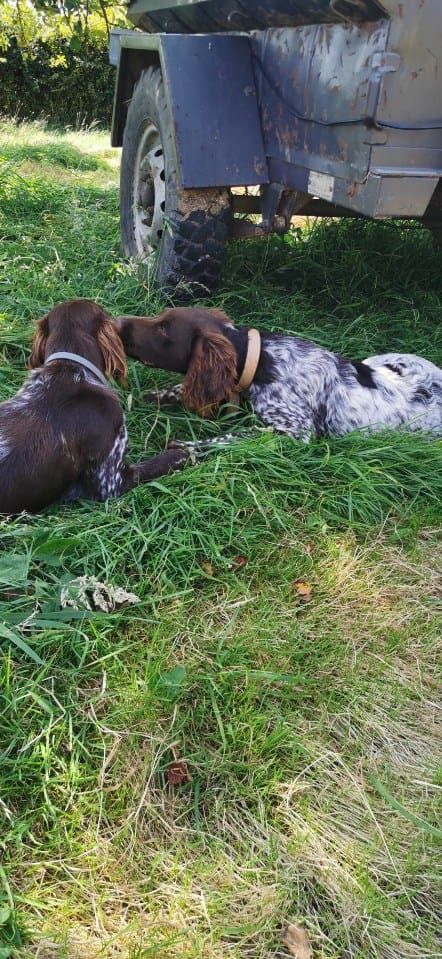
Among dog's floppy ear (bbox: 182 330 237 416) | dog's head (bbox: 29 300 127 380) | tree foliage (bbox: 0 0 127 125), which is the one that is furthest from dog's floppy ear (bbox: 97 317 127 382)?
tree foliage (bbox: 0 0 127 125)

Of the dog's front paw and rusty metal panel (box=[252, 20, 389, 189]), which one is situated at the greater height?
rusty metal panel (box=[252, 20, 389, 189])

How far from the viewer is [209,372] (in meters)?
3.82

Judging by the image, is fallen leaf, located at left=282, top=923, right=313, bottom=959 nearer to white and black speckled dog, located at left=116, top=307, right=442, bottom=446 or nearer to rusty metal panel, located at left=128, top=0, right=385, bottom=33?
white and black speckled dog, located at left=116, top=307, right=442, bottom=446

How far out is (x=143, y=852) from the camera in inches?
84.4

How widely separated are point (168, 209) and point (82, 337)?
1498mm

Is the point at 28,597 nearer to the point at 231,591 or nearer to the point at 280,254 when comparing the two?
the point at 231,591

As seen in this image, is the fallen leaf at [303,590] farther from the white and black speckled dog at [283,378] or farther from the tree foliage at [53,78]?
the tree foliage at [53,78]

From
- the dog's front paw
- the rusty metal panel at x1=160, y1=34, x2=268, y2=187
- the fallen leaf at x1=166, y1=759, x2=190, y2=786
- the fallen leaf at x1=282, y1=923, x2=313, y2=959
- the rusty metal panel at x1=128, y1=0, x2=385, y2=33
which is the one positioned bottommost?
the fallen leaf at x1=282, y1=923, x2=313, y2=959

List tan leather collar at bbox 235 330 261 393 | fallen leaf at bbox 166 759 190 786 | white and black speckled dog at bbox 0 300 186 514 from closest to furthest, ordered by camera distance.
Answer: fallen leaf at bbox 166 759 190 786 → white and black speckled dog at bbox 0 300 186 514 → tan leather collar at bbox 235 330 261 393

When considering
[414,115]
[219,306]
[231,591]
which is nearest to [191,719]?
[231,591]

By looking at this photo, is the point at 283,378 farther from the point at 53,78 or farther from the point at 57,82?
the point at 57,82

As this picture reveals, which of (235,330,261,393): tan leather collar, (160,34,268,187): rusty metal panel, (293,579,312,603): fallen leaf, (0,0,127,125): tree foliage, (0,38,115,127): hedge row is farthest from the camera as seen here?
(0,38,115,127): hedge row

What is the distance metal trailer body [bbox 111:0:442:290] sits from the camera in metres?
3.37

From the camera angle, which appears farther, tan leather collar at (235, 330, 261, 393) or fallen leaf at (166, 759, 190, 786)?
tan leather collar at (235, 330, 261, 393)
